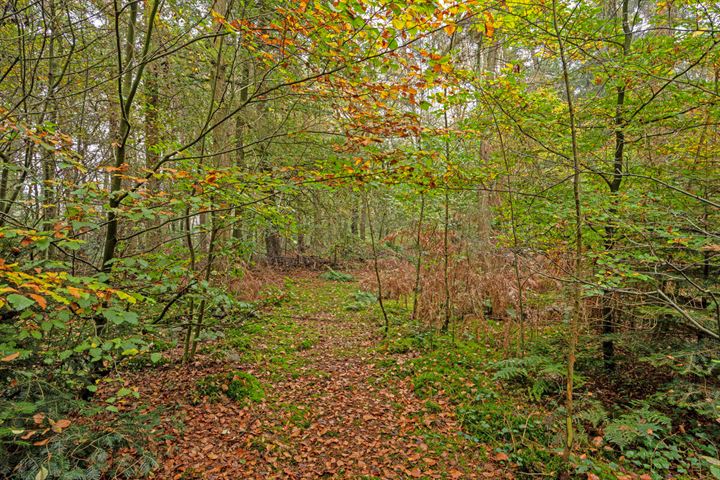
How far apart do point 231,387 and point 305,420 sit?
3.86ft

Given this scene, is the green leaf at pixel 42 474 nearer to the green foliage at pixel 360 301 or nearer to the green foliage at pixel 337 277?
the green foliage at pixel 360 301

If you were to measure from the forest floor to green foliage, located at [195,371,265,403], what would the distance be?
48 mm

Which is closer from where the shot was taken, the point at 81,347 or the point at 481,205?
the point at 81,347

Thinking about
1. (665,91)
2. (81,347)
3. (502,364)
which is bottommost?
(502,364)

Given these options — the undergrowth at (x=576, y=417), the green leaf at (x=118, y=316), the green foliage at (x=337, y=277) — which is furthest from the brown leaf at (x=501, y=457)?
the green foliage at (x=337, y=277)

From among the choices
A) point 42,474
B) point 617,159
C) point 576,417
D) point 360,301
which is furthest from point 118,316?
point 360,301

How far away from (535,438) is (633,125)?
387 cm

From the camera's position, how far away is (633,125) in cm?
398

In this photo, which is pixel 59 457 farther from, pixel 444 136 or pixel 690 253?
pixel 690 253

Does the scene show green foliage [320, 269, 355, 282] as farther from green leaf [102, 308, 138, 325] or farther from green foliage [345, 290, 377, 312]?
green leaf [102, 308, 138, 325]

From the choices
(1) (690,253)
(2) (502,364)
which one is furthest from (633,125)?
(2) (502,364)

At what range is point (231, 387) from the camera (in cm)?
457

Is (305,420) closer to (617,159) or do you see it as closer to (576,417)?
(576,417)

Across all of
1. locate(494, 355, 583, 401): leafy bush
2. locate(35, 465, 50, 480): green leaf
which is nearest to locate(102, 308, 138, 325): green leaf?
locate(35, 465, 50, 480): green leaf
